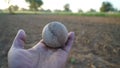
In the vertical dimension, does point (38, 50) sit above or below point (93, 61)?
above

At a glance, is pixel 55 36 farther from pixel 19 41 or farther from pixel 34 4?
pixel 34 4

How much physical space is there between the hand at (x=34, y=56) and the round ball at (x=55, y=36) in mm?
77

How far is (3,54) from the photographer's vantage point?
7.77 m

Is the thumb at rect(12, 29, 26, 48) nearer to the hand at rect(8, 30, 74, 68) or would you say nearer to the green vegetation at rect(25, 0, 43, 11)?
the hand at rect(8, 30, 74, 68)

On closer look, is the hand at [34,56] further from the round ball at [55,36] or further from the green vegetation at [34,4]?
the green vegetation at [34,4]

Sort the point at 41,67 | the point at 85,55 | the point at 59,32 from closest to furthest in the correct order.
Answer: the point at 41,67 < the point at 59,32 < the point at 85,55

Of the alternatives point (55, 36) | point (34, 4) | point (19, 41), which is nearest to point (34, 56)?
point (19, 41)

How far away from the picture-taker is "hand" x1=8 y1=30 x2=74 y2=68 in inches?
116

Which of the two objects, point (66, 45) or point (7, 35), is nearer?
point (66, 45)

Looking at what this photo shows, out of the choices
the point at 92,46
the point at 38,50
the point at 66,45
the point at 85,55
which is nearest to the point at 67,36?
the point at 66,45

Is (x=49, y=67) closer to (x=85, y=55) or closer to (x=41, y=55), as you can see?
(x=41, y=55)

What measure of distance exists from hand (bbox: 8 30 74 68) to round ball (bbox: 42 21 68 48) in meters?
0.08

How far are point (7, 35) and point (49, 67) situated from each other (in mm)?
8118

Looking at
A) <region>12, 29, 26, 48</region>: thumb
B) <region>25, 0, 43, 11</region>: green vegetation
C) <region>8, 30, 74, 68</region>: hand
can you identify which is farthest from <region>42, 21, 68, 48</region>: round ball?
<region>25, 0, 43, 11</region>: green vegetation
